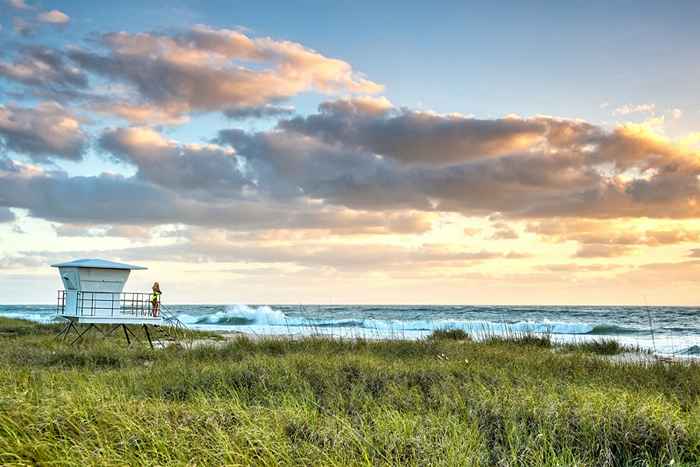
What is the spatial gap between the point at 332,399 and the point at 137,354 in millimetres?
9105

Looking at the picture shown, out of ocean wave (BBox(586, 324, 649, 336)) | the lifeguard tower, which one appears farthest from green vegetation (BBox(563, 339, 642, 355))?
ocean wave (BBox(586, 324, 649, 336))

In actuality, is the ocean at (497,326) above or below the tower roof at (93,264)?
below

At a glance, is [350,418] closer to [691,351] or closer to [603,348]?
[603,348]

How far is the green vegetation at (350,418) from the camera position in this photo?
6.06m

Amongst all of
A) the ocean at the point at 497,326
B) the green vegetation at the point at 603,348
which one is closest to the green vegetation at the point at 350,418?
the green vegetation at the point at 603,348

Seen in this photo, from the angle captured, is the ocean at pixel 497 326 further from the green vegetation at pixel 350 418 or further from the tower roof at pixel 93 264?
the green vegetation at pixel 350 418

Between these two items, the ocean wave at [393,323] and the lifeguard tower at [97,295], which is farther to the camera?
the ocean wave at [393,323]

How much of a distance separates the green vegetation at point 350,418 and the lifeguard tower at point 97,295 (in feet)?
26.7

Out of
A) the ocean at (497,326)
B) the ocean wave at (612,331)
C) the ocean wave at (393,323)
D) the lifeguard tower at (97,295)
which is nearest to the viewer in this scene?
the lifeguard tower at (97,295)

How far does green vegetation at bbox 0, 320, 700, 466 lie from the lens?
6.06m

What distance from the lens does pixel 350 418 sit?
7.90m

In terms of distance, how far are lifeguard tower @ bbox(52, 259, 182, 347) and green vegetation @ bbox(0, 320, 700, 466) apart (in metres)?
8.14

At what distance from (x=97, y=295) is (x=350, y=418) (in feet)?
48.7

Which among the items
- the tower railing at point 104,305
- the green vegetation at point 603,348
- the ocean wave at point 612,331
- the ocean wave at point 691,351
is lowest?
the ocean wave at point 612,331
